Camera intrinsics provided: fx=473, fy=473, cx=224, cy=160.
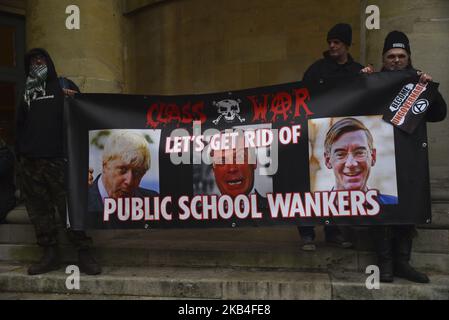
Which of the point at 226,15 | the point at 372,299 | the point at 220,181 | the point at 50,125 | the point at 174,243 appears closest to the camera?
the point at 372,299

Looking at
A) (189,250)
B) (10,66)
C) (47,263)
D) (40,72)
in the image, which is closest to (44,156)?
(40,72)

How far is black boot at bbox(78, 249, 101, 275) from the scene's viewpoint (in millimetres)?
4532

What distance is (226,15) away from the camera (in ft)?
26.1

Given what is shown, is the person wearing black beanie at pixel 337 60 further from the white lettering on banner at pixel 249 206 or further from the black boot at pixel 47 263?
the black boot at pixel 47 263

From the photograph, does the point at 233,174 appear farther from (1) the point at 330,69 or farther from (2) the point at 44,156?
(2) the point at 44,156

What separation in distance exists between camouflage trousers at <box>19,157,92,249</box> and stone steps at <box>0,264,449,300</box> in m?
0.36

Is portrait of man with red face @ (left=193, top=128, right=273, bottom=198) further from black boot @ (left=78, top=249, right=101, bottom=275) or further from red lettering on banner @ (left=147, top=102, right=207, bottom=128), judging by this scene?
black boot @ (left=78, top=249, right=101, bottom=275)

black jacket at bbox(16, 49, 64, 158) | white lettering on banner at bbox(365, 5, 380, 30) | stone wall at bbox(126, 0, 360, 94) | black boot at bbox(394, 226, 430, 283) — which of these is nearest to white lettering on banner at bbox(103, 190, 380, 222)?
black boot at bbox(394, 226, 430, 283)

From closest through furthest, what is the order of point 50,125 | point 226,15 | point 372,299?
point 372,299
point 50,125
point 226,15

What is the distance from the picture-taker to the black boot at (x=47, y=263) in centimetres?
461

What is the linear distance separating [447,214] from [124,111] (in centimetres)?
325

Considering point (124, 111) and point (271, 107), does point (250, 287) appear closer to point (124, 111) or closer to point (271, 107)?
point (271, 107)

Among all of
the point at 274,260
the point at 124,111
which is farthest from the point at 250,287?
the point at 124,111

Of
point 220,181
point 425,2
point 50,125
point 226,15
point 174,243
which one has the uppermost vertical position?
point 226,15
